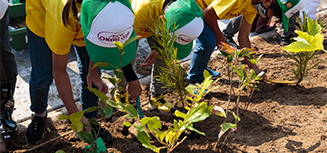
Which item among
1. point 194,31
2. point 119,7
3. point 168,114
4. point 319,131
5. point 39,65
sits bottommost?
point 168,114

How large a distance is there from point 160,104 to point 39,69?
1072 mm

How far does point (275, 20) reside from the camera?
14.1ft

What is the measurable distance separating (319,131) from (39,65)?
6.44ft

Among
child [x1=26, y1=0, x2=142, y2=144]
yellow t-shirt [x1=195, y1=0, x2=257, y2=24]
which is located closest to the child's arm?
child [x1=26, y1=0, x2=142, y2=144]

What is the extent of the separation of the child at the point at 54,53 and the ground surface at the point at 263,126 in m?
0.15

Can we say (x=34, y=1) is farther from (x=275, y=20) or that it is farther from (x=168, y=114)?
(x=275, y=20)

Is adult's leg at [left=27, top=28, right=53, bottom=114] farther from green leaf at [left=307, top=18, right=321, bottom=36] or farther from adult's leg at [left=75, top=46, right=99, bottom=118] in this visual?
green leaf at [left=307, top=18, right=321, bottom=36]

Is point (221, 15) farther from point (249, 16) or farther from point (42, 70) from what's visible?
point (42, 70)

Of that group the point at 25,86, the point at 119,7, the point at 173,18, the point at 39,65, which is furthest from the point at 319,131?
the point at 25,86

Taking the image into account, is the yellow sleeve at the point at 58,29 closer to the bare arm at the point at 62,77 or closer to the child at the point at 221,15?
the bare arm at the point at 62,77

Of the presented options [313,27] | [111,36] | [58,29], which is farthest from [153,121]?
[58,29]

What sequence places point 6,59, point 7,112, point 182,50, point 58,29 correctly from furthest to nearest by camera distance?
point 7,112 < point 6,59 < point 182,50 < point 58,29

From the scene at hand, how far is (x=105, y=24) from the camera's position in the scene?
4.53 feet

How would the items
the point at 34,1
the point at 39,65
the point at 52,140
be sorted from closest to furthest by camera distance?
1. the point at 34,1
2. the point at 39,65
3. the point at 52,140
